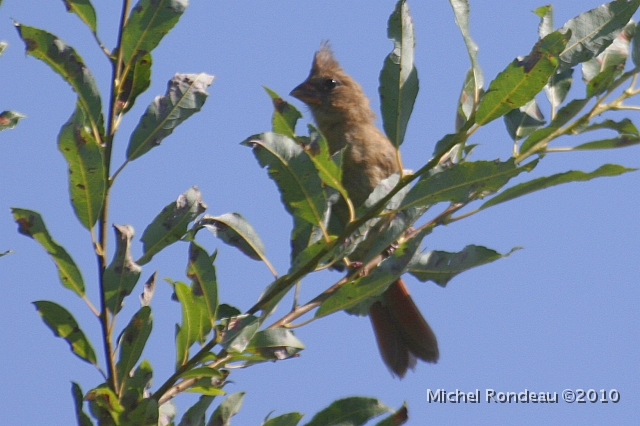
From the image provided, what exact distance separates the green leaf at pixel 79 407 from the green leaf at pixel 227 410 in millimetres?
389

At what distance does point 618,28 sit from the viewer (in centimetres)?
208

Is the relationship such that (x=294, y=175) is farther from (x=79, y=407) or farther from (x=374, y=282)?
(x=79, y=407)

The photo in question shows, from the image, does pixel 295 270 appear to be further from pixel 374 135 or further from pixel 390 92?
pixel 374 135

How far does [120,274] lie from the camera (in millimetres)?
1962

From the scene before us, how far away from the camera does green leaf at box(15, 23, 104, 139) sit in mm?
1950

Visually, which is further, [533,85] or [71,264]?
[71,264]

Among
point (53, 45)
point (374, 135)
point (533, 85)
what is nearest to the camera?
point (533, 85)

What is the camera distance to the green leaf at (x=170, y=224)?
211 centimetres

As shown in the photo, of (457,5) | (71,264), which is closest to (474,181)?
(457,5)

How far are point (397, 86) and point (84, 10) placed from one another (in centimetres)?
82

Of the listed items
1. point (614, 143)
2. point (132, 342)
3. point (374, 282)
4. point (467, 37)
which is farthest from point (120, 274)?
point (614, 143)

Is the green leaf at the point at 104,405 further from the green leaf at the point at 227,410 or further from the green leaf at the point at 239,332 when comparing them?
the green leaf at the point at 227,410

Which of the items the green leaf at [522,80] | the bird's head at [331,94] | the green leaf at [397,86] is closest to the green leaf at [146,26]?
the green leaf at [397,86]

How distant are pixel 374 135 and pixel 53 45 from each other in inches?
123
